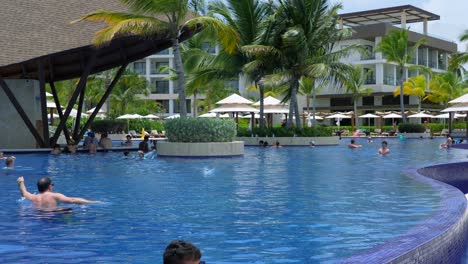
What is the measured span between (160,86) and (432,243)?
75811 millimetres

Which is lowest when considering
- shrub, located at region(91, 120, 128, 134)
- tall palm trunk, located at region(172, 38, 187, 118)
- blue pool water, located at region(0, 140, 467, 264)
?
blue pool water, located at region(0, 140, 467, 264)

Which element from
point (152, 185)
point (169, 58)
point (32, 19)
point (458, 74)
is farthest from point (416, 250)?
point (169, 58)

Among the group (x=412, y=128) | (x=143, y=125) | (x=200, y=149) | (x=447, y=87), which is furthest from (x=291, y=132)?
(x=447, y=87)

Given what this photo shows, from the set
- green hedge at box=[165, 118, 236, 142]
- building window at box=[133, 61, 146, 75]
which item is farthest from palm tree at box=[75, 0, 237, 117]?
building window at box=[133, 61, 146, 75]

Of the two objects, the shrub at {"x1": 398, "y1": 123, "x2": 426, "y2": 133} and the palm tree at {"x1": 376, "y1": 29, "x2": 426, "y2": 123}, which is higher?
the palm tree at {"x1": 376, "y1": 29, "x2": 426, "y2": 123}

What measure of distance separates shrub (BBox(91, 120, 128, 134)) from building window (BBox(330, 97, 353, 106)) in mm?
32704

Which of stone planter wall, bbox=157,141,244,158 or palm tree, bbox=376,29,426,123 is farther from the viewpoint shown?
palm tree, bbox=376,29,426,123

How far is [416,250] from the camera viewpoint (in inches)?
215

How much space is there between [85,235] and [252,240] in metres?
2.06

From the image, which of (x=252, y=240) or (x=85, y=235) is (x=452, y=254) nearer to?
(x=252, y=240)

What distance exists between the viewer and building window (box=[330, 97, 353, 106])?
69312 mm

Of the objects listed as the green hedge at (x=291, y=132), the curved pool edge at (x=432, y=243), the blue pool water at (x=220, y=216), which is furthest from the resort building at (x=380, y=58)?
the curved pool edge at (x=432, y=243)

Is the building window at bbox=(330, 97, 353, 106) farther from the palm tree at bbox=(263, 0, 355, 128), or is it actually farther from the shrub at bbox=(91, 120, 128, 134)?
the palm tree at bbox=(263, 0, 355, 128)

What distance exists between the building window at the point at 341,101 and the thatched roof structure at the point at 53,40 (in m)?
44.9
